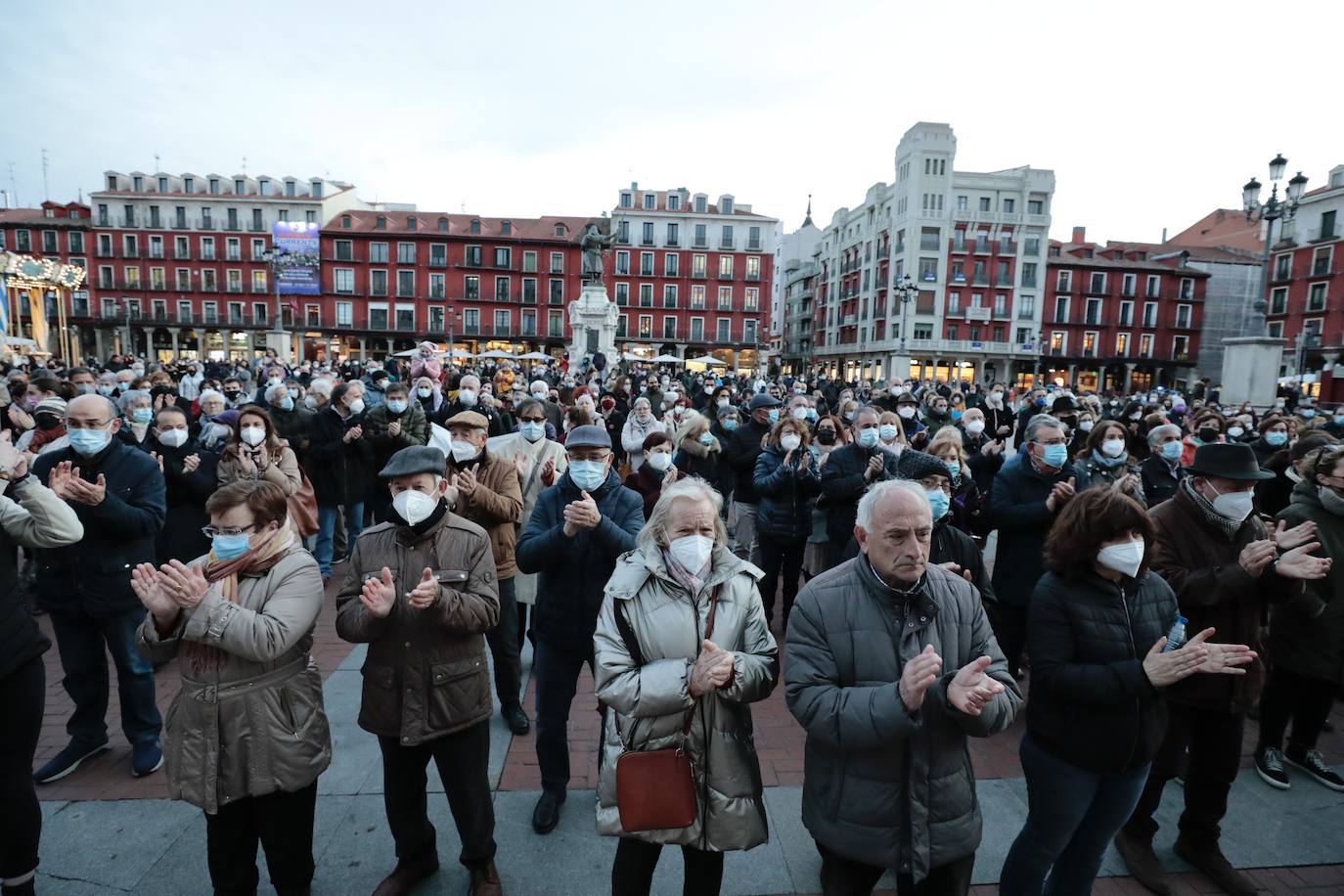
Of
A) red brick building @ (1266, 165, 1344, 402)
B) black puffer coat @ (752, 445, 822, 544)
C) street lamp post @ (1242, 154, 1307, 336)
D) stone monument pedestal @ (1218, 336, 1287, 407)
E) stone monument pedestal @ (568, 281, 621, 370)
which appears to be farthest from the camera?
red brick building @ (1266, 165, 1344, 402)

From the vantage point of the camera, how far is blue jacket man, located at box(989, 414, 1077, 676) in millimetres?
4391

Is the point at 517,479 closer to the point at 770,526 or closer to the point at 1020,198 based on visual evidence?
the point at 770,526

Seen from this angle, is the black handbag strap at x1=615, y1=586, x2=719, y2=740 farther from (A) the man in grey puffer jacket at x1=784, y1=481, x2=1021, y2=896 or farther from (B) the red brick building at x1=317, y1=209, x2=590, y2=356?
(B) the red brick building at x1=317, y1=209, x2=590, y2=356

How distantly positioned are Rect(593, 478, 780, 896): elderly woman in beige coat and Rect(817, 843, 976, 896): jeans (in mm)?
286

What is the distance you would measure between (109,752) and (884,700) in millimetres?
4441

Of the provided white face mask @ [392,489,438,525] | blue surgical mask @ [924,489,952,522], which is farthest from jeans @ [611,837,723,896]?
blue surgical mask @ [924,489,952,522]

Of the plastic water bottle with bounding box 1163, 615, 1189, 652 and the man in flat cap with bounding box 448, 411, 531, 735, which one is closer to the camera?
the plastic water bottle with bounding box 1163, 615, 1189, 652

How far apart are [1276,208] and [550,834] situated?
19119 millimetres

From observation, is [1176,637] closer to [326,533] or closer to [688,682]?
[688,682]

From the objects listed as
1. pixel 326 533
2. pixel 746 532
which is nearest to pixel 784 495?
pixel 746 532

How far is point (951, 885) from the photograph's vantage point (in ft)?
7.57

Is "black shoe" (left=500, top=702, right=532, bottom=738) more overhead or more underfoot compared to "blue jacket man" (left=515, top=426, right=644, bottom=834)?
more underfoot

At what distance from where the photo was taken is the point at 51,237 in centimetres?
5112

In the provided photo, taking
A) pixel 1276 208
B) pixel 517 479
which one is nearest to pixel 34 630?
pixel 517 479
